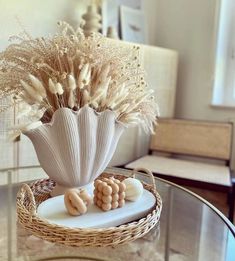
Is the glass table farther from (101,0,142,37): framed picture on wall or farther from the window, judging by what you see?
the window

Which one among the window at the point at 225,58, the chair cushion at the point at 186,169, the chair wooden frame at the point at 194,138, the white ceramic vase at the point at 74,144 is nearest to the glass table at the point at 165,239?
the white ceramic vase at the point at 74,144

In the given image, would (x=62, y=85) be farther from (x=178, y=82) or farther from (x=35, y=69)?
(x=178, y=82)

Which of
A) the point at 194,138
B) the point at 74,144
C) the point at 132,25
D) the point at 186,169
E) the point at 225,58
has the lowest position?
the point at 186,169

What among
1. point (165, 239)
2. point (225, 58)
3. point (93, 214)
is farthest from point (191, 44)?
point (93, 214)

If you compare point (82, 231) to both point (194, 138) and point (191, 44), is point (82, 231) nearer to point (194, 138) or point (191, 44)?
point (194, 138)

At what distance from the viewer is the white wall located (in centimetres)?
259

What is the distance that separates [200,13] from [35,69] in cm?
205

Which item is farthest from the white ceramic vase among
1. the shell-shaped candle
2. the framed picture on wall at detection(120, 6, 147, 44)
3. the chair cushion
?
the framed picture on wall at detection(120, 6, 147, 44)

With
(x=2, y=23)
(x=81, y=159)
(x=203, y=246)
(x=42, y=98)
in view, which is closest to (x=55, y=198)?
(x=81, y=159)

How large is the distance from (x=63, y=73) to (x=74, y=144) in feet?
0.69

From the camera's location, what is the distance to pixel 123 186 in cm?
95

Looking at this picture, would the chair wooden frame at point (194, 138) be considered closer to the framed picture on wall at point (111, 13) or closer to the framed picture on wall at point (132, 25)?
the framed picture on wall at point (132, 25)

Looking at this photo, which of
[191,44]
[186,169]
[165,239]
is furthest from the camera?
[191,44]

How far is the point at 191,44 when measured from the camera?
8.80ft
